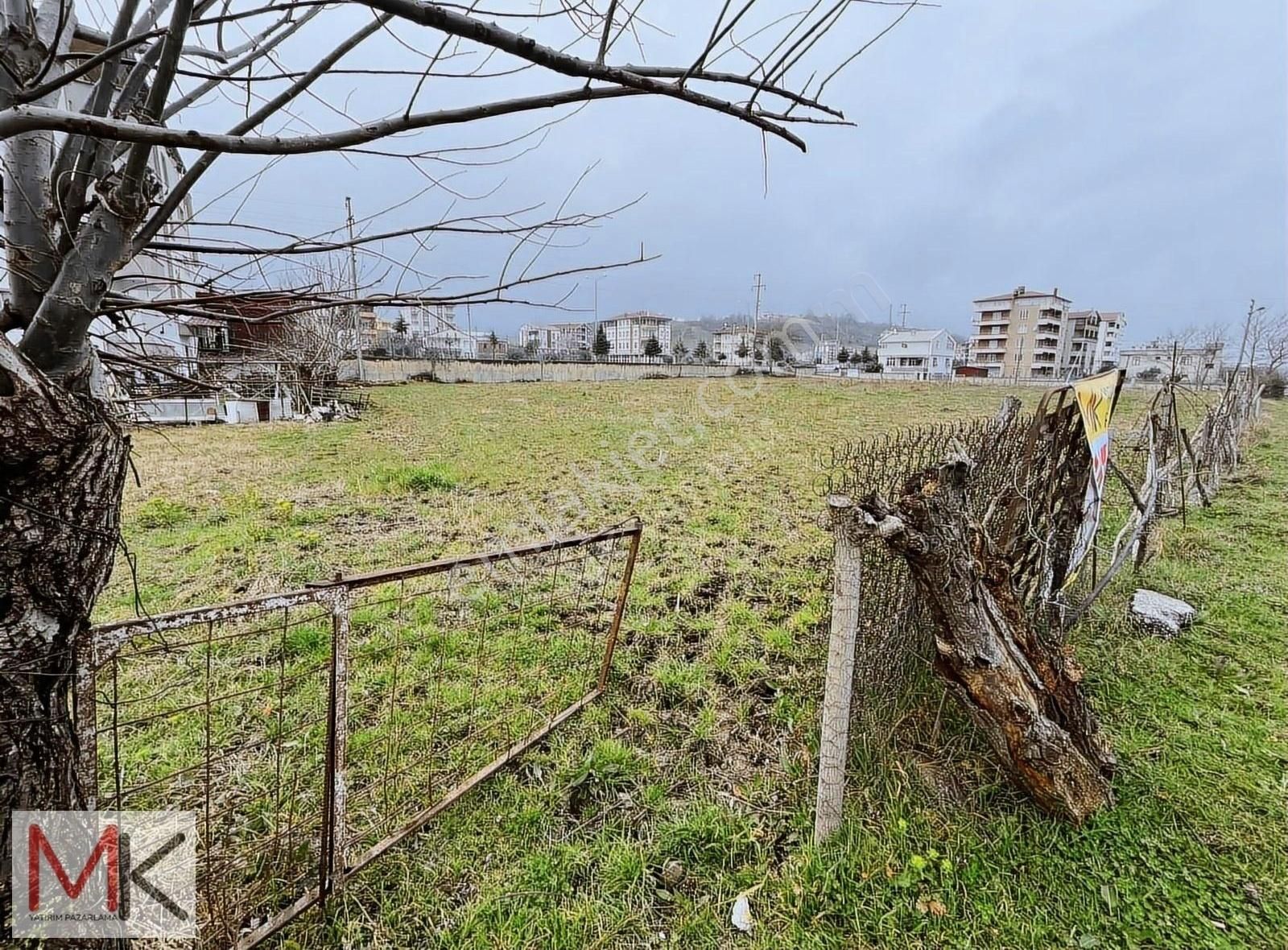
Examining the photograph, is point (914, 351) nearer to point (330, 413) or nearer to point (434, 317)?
point (330, 413)

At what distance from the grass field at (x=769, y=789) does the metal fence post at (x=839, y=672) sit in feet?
0.42

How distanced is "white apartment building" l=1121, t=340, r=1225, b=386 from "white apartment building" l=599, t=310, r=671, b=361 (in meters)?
36.1

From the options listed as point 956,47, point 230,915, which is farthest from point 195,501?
point 956,47

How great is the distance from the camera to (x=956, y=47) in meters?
1.26

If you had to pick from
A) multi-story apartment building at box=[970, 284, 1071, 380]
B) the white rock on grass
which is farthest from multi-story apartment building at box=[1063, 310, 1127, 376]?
the white rock on grass

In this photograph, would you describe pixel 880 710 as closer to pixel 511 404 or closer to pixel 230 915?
pixel 230 915

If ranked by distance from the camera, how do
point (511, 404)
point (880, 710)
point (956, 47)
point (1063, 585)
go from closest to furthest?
point (956, 47)
point (880, 710)
point (1063, 585)
point (511, 404)

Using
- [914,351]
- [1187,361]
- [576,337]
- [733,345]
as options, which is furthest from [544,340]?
[1187,361]

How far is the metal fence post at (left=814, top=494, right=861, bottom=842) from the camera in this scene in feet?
5.74

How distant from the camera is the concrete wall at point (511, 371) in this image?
25.2m

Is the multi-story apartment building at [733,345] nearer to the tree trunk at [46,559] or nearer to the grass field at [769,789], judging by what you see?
the grass field at [769,789]

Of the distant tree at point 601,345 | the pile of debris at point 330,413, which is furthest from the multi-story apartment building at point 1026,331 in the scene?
the pile of debris at point 330,413

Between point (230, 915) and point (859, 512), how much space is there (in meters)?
2.24

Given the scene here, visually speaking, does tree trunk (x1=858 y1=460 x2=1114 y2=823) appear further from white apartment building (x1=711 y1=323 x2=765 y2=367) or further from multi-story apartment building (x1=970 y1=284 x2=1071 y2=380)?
multi-story apartment building (x1=970 y1=284 x2=1071 y2=380)
